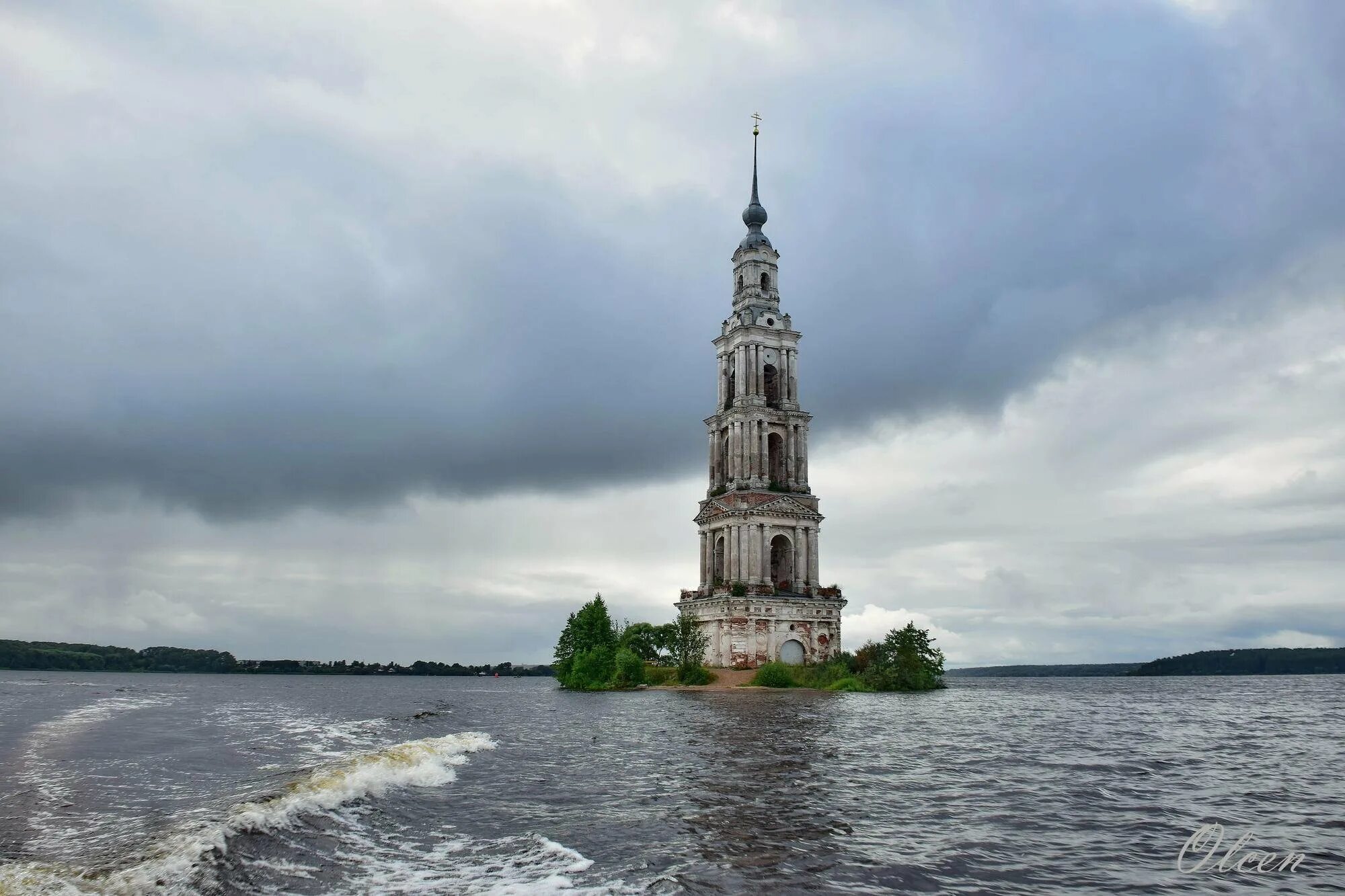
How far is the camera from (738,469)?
113m

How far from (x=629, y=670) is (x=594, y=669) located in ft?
21.2

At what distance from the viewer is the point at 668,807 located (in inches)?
893

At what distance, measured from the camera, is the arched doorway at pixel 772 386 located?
119 m

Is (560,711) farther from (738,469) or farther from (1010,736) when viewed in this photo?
(738,469)

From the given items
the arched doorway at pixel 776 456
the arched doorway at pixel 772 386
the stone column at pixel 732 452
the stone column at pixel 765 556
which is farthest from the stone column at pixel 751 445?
the stone column at pixel 765 556

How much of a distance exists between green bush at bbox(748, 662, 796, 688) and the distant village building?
23.8 ft

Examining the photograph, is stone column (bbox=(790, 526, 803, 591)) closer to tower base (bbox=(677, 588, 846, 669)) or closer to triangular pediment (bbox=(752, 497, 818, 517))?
triangular pediment (bbox=(752, 497, 818, 517))

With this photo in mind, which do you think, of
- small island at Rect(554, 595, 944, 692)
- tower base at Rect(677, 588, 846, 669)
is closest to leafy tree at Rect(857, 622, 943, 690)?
small island at Rect(554, 595, 944, 692)

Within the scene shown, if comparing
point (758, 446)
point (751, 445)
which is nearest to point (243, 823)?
point (751, 445)

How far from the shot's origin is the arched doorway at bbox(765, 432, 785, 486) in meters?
118

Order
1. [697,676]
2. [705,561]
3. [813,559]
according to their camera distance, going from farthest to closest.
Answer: [705,561]
[813,559]
[697,676]

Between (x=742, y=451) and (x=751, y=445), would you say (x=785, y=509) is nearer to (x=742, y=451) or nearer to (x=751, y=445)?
(x=742, y=451)

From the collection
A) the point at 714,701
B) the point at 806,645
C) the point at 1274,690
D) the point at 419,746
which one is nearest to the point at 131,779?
the point at 419,746

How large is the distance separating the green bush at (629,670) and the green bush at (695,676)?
4.85 m
